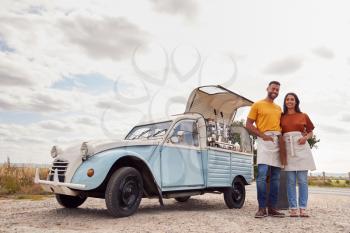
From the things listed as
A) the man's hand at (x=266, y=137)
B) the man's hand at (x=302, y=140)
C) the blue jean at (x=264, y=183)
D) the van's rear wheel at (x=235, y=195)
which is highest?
the man's hand at (x=266, y=137)

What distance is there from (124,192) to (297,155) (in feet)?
9.54

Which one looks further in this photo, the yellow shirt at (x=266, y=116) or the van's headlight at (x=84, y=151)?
the yellow shirt at (x=266, y=116)

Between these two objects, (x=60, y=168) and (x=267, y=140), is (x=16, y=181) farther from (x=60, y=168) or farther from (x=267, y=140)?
(x=267, y=140)

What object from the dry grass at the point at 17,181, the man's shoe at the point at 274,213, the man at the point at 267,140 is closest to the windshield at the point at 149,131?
the man at the point at 267,140

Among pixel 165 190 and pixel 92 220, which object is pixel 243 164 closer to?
pixel 165 190

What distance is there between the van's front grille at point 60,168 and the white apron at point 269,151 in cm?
316

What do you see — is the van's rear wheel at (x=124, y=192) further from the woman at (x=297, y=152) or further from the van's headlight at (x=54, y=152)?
the woman at (x=297, y=152)

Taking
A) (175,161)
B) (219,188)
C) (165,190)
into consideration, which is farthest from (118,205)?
(219,188)

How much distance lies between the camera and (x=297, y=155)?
247 inches

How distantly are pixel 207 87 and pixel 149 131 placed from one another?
1.51 m

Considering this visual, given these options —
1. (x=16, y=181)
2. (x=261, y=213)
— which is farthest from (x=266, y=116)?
(x=16, y=181)

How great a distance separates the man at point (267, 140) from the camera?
244 inches

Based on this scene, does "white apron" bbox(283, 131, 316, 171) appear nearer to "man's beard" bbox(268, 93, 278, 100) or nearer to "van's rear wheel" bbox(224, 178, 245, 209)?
"man's beard" bbox(268, 93, 278, 100)

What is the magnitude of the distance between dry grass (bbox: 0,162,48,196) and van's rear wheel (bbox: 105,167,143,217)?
596cm
